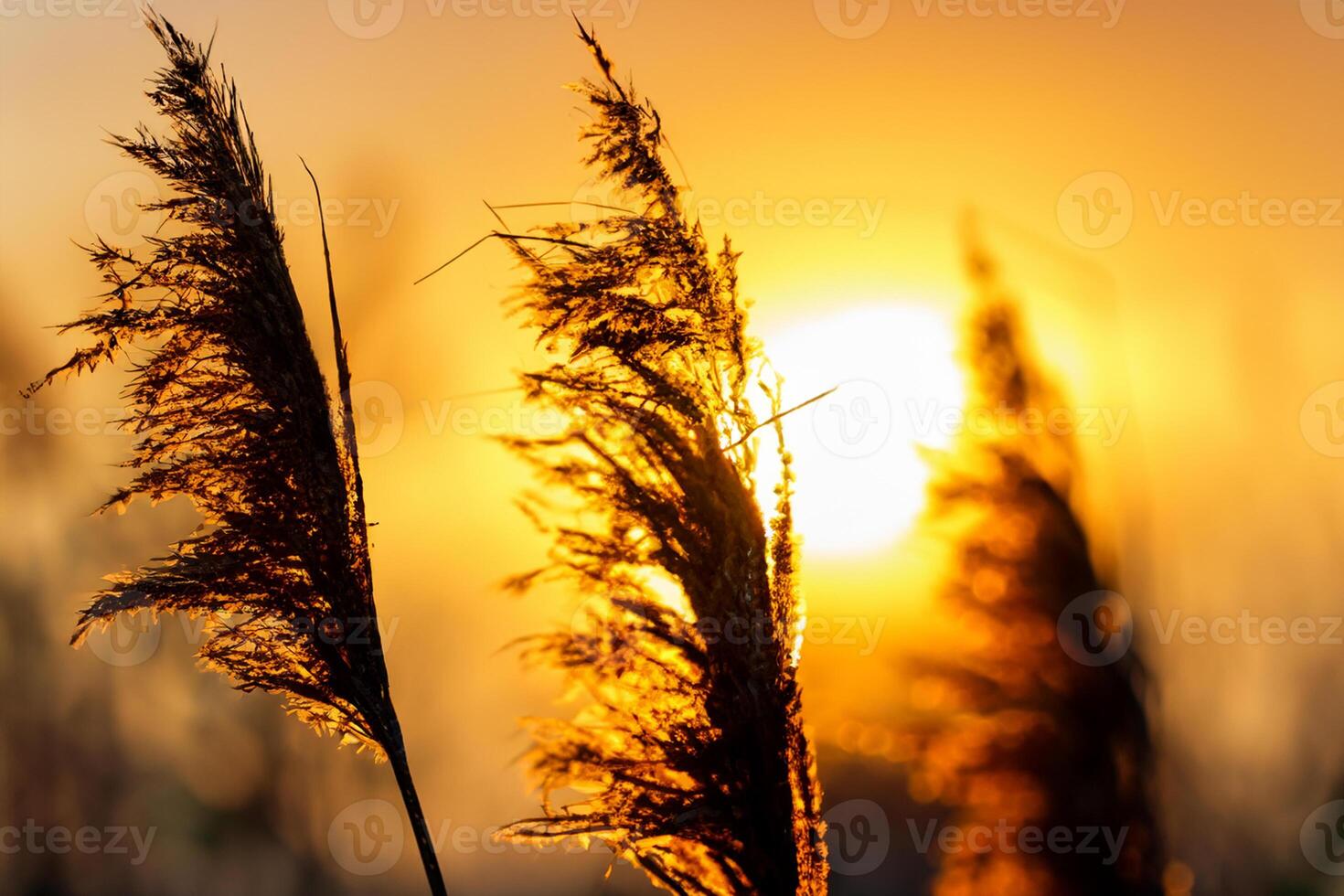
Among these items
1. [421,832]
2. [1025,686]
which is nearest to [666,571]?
[421,832]

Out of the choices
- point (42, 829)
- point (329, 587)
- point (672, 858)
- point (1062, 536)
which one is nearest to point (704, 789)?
point (672, 858)

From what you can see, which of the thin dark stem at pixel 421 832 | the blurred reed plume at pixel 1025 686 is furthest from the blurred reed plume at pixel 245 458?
the blurred reed plume at pixel 1025 686

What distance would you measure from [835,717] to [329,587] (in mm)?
3437

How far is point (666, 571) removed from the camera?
147 inches

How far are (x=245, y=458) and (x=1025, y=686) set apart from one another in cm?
513

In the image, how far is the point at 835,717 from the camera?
20.1ft

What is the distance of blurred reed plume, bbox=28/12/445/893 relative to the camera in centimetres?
377

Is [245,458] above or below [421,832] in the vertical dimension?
above

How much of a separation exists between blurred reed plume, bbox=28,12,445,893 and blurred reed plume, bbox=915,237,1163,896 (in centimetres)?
426

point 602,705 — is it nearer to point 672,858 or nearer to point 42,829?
point 672,858

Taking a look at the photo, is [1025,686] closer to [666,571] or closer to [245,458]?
[666,571]

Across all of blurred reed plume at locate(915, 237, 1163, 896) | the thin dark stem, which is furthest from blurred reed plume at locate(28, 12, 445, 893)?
blurred reed plume at locate(915, 237, 1163, 896)

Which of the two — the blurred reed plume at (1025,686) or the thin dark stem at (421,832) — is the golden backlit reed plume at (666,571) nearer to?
the thin dark stem at (421,832)

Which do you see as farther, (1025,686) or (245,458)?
(1025,686)
